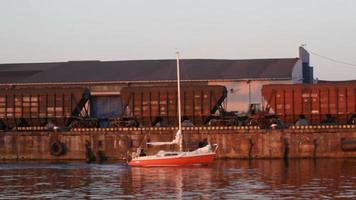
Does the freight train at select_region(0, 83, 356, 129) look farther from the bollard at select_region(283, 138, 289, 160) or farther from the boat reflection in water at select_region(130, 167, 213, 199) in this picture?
the boat reflection in water at select_region(130, 167, 213, 199)

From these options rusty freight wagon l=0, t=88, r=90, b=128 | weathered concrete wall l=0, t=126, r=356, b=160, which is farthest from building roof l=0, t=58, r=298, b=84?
weathered concrete wall l=0, t=126, r=356, b=160

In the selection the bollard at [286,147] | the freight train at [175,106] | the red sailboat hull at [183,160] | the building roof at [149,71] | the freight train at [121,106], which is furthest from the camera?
the building roof at [149,71]

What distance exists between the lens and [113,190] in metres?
46.7

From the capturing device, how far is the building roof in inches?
3339

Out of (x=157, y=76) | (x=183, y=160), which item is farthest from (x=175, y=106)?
(x=157, y=76)

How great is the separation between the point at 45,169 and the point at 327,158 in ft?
70.0

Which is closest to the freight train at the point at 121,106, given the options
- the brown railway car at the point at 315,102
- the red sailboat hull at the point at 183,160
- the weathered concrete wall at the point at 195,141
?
the weathered concrete wall at the point at 195,141

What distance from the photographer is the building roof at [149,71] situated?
84812mm

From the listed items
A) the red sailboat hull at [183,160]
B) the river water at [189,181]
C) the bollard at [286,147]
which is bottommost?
the river water at [189,181]

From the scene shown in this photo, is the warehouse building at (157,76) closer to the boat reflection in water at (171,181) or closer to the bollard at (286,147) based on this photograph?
the bollard at (286,147)

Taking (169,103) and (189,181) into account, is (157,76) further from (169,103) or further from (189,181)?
(189,181)

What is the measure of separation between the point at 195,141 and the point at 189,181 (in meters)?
19.3

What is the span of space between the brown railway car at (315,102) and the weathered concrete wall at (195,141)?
3647mm

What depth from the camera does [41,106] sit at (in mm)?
76312
